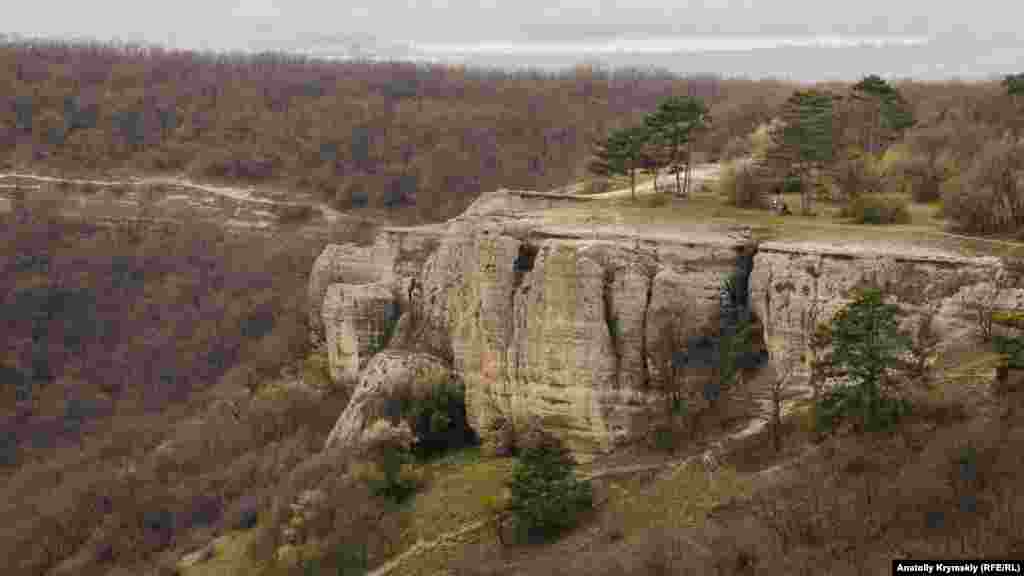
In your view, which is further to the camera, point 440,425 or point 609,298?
point 440,425

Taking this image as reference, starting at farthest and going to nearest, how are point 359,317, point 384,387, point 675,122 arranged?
point 359,317
point 675,122
point 384,387

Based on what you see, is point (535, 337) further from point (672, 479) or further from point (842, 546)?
point (842, 546)

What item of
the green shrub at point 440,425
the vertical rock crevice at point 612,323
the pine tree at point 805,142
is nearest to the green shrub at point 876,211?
the pine tree at point 805,142

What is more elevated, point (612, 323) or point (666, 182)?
point (666, 182)

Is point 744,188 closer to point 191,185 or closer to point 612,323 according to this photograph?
point 612,323

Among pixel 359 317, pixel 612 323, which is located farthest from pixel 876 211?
pixel 359 317

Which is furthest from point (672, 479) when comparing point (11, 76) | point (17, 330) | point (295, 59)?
point (295, 59)
